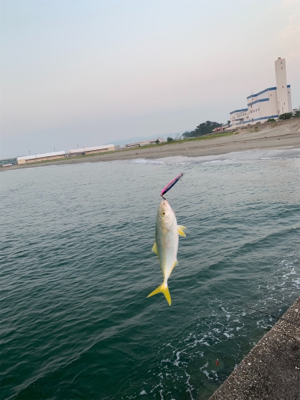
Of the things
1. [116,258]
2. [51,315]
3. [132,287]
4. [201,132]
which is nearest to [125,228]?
[116,258]

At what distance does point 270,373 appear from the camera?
5.27m

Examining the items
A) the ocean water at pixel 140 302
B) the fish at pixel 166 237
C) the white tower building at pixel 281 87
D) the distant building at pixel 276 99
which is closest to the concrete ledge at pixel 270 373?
the ocean water at pixel 140 302

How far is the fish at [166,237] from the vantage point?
374 centimetres

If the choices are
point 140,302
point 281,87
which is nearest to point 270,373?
point 140,302

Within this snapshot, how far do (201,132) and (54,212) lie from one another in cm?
12792

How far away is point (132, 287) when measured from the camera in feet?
35.5

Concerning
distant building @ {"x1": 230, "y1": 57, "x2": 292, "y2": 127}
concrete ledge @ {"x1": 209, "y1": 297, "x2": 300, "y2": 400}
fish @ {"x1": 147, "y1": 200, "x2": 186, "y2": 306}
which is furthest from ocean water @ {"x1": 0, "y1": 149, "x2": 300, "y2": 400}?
distant building @ {"x1": 230, "y1": 57, "x2": 292, "y2": 127}

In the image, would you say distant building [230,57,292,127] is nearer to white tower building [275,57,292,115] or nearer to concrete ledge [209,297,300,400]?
white tower building [275,57,292,115]

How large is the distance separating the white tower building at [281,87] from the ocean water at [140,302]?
3666 inches

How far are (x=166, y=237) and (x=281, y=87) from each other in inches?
4376

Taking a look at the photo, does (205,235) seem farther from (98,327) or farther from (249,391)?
(249,391)

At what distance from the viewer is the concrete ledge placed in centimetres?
491

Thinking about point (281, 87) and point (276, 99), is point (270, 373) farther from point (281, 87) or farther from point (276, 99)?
point (281, 87)

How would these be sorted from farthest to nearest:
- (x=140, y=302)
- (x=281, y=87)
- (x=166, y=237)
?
(x=281, y=87), (x=140, y=302), (x=166, y=237)
